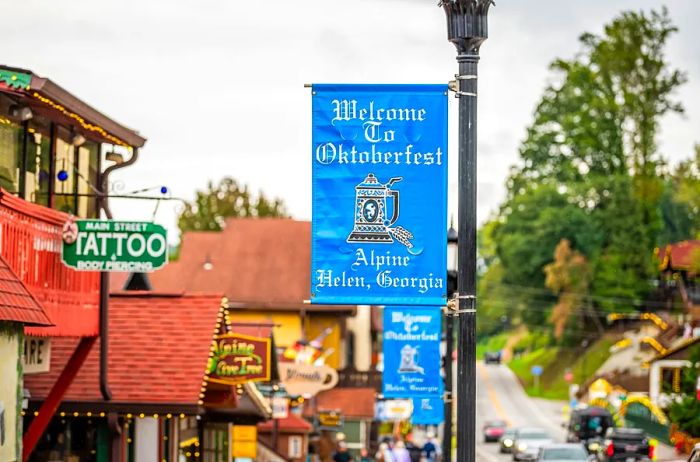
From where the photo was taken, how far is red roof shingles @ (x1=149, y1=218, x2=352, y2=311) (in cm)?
6103

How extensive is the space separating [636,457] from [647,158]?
5472 centimetres

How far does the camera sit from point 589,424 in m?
60.1

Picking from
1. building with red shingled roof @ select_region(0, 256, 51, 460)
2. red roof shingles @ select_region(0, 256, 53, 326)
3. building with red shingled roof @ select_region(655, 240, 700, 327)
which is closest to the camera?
red roof shingles @ select_region(0, 256, 53, 326)

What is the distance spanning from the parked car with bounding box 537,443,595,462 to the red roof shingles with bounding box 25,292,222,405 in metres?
17.3

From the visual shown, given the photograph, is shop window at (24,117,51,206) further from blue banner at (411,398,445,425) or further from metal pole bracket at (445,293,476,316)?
blue banner at (411,398,445,425)

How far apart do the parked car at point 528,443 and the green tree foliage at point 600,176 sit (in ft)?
117

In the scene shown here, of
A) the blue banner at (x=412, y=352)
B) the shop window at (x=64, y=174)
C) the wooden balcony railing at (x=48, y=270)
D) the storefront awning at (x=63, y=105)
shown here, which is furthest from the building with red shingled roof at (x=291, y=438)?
the wooden balcony railing at (x=48, y=270)

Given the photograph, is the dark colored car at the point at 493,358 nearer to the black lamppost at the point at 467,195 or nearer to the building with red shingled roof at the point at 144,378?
the building with red shingled roof at the point at 144,378

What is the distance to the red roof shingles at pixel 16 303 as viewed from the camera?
52.3ft

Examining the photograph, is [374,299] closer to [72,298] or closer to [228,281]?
[72,298]

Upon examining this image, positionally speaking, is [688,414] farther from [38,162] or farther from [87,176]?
[38,162]

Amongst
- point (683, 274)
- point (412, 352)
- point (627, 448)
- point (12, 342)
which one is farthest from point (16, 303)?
point (683, 274)

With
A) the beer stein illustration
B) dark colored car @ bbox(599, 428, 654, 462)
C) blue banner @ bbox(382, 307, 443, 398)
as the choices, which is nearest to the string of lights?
blue banner @ bbox(382, 307, 443, 398)

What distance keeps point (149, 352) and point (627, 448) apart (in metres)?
25.0
